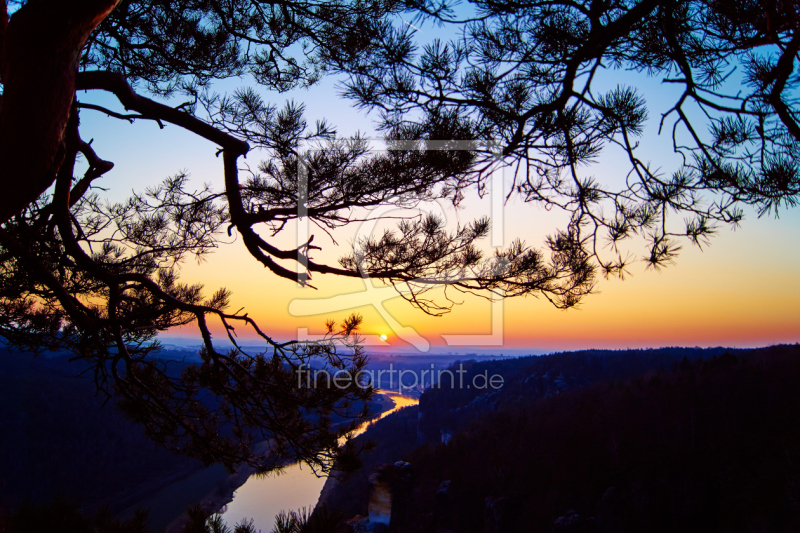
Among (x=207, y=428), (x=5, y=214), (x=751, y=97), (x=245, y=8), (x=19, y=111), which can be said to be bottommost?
(x=207, y=428)

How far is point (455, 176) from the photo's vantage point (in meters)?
1.95

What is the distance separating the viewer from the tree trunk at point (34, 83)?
0.81 meters

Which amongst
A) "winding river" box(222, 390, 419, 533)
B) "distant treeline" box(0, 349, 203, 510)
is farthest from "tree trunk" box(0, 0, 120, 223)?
"distant treeline" box(0, 349, 203, 510)

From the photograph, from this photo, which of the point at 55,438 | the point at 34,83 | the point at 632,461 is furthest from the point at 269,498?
the point at 34,83

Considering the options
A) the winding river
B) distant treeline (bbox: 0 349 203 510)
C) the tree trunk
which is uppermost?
the tree trunk

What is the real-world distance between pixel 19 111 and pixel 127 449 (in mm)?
31621

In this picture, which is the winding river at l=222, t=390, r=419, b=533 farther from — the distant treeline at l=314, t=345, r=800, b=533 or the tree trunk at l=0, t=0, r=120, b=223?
the tree trunk at l=0, t=0, r=120, b=223

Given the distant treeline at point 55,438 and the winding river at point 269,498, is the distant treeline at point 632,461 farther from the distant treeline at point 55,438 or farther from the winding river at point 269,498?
the distant treeline at point 55,438

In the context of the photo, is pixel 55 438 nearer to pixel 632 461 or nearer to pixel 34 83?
pixel 34 83

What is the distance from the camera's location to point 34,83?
825 mm

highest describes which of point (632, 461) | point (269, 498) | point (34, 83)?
point (34, 83)

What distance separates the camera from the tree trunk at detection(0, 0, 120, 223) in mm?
812

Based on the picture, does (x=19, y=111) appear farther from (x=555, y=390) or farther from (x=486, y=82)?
(x=555, y=390)

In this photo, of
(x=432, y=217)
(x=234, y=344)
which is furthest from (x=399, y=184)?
(x=234, y=344)
